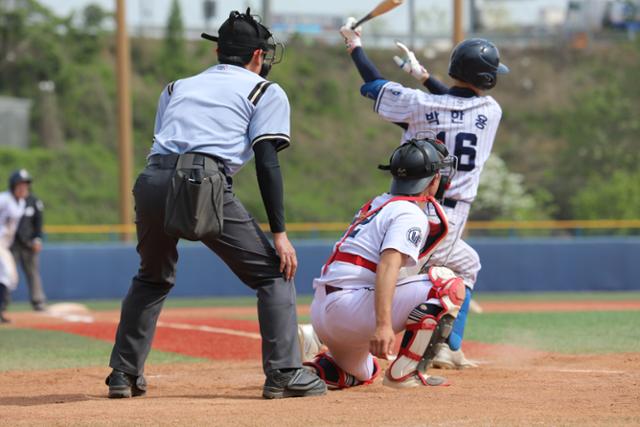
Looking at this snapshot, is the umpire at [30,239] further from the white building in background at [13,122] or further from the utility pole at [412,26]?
the utility pole at [412,26]

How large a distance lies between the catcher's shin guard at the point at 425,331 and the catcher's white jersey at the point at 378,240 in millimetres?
242

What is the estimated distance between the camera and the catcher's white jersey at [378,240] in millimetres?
5730

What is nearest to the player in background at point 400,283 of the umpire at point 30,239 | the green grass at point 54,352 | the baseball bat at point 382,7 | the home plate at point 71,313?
the baseball bat at point 382,7

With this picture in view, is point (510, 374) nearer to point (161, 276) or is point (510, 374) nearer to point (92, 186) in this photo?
point (161, 276)

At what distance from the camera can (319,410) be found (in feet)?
17.4

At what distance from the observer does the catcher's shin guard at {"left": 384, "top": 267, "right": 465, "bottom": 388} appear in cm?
591

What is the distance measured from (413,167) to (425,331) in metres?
0.88

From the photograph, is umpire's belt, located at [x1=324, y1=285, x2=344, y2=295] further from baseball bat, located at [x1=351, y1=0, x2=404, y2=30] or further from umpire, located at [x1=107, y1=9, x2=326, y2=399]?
baseball bat, located at [x1=351, y1=0, x2=404, y2=30]

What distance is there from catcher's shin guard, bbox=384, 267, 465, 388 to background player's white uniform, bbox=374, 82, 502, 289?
3.70 feet

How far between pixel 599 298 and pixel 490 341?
29.6 ft

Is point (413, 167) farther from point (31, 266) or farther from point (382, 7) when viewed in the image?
point (31, 266)

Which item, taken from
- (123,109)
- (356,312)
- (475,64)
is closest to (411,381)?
(356,312)

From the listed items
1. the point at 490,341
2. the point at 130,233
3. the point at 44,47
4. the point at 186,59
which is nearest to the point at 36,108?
the point at 44,47

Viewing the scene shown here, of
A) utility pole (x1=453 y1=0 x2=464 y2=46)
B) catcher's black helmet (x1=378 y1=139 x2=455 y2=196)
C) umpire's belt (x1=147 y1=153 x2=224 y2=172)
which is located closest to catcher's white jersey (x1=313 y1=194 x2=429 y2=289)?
catcher's black helmet (x1=378 y1=139 x2=455 y2=196)
